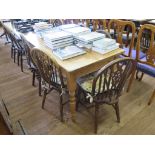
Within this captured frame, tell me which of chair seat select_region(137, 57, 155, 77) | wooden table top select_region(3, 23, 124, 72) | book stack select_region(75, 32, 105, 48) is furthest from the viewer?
chair seat select_region(137, 57, 155, 77)

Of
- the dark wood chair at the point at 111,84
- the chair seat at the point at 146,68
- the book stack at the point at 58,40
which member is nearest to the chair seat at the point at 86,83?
the dark wood chair at the point at 111,84

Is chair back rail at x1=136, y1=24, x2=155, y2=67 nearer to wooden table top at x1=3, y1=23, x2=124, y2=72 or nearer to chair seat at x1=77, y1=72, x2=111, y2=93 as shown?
wooden table top at x1=3, y1=23, x2=124, y2=72

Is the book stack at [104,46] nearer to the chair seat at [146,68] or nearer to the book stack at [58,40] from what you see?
the book stack at [58,40]

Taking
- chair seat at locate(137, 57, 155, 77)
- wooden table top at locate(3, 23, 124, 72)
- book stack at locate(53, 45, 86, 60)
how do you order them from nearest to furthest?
wooden table top at locate(3, 23, 124, 72) → book stack at locate(53, 45, 86, 60) → chair seat at locate(137, 57, 155, 77)

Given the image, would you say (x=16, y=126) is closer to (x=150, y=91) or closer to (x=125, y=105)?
(x=125, y=105)

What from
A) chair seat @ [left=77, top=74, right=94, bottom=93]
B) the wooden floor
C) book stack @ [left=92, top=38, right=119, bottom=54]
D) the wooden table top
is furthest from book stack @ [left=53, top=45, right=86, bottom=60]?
the wooden floor

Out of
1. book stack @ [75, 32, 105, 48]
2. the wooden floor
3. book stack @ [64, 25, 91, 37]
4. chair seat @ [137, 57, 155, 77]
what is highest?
book stack @ [64, 25, 91, 37]

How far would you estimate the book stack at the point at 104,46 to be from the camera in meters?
1.74

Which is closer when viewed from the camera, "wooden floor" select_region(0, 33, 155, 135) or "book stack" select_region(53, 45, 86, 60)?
"book stack" select_region(53, 45, 86, 60)

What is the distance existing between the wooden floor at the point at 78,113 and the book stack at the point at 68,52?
2.36ft

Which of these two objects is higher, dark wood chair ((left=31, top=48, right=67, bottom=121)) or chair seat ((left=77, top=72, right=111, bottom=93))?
dark wood chair ((left=31, top=48, right=67, bottom=121))

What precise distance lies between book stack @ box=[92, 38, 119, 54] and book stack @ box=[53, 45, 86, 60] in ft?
0.46

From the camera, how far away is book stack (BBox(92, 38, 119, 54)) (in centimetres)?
174
